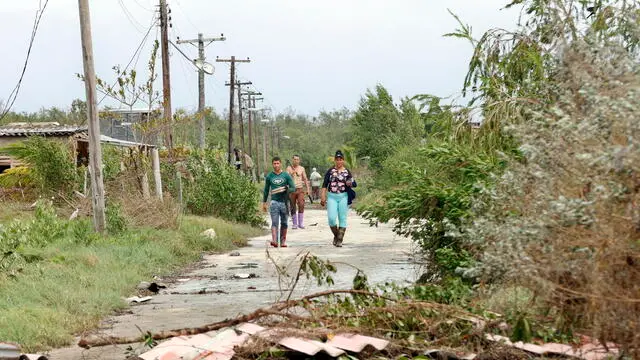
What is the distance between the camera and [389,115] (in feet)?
198

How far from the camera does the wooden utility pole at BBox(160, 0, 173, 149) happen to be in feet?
96.3

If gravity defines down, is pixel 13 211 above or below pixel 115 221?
below

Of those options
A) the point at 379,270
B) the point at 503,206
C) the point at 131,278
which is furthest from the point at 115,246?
the point at 503,206

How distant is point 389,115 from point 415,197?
49.6 meters

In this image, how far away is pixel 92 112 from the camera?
59.1 ft

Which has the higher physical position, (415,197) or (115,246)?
(415,197)

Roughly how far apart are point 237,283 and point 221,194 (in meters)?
12.8

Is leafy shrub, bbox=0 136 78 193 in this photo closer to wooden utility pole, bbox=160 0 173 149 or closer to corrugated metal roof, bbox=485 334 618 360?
wooden utility pole, bbox=160 0 173 149

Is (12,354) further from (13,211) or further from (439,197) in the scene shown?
(13,211)

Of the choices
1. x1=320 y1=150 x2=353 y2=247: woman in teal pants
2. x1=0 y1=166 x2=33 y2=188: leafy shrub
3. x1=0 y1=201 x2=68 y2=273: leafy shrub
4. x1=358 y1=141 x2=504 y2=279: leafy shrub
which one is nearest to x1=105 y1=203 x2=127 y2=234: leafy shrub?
x1=0 y1=201 x2=68 y2=273: leafy shrub

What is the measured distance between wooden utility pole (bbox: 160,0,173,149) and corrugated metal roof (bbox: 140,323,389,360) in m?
21.2

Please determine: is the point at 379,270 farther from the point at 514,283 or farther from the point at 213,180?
the point at 213,180

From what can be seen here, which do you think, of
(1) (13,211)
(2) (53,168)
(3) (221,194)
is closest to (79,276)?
(1) (13,211)

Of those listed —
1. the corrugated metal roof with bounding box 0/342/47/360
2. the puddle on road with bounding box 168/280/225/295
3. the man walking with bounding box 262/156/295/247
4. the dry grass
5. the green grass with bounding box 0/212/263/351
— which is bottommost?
the puddle on road with bounding box 168/280/225/295
